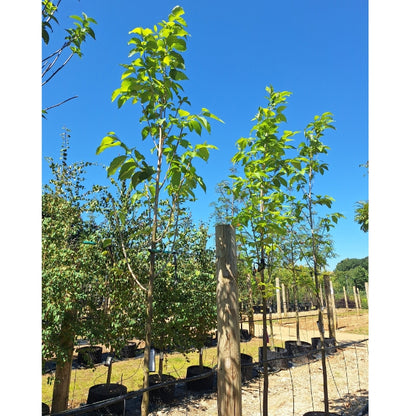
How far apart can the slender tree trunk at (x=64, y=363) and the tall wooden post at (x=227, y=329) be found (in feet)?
9.48

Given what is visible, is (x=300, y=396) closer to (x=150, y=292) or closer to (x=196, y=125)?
(x=150, y=292)

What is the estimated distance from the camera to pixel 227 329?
1947 mm

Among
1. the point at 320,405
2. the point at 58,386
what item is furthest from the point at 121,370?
the point at 320,405

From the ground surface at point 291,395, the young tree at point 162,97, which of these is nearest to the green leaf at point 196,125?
the young tree at point 162,97

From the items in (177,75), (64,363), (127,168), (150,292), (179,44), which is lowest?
(64,363)

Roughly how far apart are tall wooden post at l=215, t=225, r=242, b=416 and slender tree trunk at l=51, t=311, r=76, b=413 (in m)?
2.89

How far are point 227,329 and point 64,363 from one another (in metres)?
3.66

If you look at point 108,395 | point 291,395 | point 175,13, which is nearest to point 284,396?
point 291,395

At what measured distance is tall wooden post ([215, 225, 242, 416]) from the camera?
190 cm

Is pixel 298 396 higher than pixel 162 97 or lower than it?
lower

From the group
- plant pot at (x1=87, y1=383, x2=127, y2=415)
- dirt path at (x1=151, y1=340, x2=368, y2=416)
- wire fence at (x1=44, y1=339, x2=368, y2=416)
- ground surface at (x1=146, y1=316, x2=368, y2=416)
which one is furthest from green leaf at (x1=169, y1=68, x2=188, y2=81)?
plant pot at (x1=87, y1=383, x2=127, y2=415)

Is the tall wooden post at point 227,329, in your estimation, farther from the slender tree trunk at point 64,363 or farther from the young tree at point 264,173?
the slender tree trunk at point 64,363
